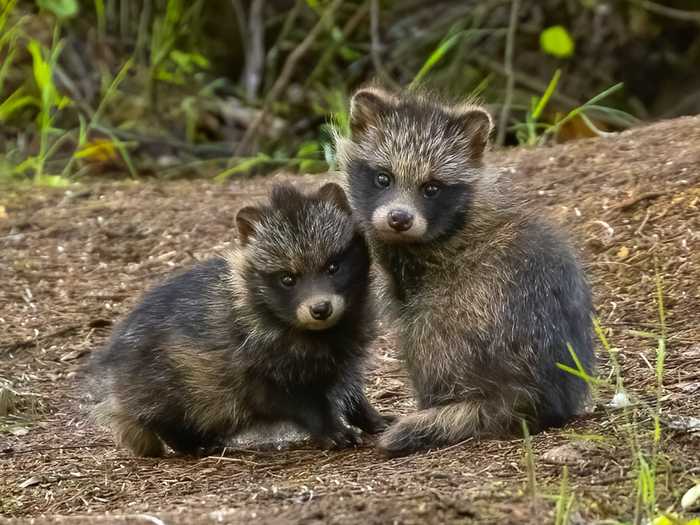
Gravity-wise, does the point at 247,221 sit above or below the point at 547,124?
above

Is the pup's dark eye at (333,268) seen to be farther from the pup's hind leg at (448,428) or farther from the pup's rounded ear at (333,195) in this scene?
the pup's hind leg at (448,428)

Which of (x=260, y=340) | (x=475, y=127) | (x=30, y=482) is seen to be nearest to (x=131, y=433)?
(x=30, y=482)

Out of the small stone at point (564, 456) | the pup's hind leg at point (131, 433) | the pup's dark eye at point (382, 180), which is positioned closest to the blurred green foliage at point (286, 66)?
the pup's hind leg at point (131, 433)

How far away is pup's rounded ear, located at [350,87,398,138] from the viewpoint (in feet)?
17.6

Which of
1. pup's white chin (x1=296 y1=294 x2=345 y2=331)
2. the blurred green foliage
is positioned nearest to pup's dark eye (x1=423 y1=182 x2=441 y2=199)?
pup's white chin (x1=296 y1=294 x2=345 y2=331)

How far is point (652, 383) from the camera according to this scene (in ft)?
16.8

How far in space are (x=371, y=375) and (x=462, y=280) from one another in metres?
1.52

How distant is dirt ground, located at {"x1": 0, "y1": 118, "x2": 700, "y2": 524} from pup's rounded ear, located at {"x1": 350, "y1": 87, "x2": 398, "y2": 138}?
82 centimetres

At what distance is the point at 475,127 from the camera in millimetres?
5301

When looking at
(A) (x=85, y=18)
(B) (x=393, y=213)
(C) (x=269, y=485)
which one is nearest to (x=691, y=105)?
(A) (x=85, y=18)

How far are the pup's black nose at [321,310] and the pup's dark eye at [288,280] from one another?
216 mm

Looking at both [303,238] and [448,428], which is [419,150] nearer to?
[303,238]

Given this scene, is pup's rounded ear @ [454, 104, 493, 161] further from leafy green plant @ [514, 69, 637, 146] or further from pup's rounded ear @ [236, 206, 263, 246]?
leafy green plant @ [514, 69, 637, 146]

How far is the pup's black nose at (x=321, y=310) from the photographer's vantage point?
16.0 ft
